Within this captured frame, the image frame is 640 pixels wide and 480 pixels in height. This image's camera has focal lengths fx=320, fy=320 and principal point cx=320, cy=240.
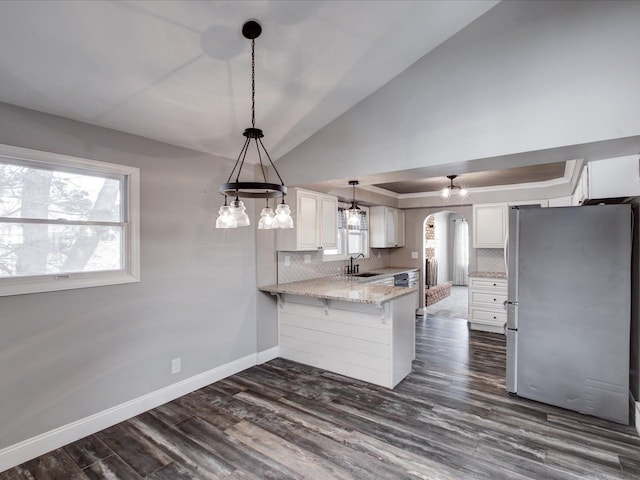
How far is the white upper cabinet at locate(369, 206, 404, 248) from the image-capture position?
5.99 meters

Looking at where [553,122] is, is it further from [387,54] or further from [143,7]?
[143,7]

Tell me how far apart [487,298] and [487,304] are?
0.10 metres

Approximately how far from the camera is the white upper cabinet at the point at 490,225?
17.6 ft

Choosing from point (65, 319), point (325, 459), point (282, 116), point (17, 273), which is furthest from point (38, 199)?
point (325, 459)

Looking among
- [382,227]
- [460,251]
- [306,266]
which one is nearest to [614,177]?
[306,266]

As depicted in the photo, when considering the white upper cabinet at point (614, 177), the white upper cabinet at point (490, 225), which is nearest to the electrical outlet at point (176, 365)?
the white upper cabinet at point (614, 177)

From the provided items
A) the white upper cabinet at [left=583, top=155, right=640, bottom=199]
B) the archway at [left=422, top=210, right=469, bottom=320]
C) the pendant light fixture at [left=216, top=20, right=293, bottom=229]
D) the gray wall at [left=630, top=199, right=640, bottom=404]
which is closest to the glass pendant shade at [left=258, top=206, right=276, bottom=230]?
the pendant light fixture at [left=216, top=20, right=293, bottom=229]

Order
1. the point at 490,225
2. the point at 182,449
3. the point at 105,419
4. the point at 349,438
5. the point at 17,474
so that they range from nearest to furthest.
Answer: the point at 17,474
the point at 182,449
the point at 349,438
the point at 105,419
the point at 490,225

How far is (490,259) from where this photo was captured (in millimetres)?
5801

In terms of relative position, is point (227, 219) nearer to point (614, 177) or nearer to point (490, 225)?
point (614, 177)

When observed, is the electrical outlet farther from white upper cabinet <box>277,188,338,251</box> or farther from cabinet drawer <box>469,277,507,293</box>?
cabinet drawer <box>469,277,507,293</box>

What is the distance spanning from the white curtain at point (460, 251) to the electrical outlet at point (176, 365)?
31.0 ft

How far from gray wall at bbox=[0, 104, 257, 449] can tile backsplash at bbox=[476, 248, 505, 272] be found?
4.26 m

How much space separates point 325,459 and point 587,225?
279cm
